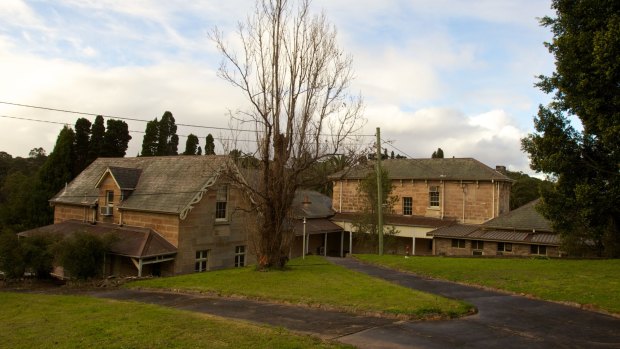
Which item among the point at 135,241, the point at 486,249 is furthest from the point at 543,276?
the point at 135,241

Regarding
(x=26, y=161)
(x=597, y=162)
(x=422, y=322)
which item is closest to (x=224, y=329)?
(x=422, y=322)

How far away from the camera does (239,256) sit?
95.7 feet

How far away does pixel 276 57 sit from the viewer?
56.2ft

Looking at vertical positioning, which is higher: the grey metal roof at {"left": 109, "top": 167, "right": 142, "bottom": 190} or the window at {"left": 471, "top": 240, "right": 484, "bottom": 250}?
the grey metal roof at {"left": 109, "top": 167, "right": 142, "bottom": 190}

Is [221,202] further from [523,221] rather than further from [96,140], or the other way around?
[96,140]

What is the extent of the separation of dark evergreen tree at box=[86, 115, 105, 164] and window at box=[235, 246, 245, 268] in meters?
22.4

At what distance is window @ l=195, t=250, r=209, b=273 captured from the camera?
86.2ft

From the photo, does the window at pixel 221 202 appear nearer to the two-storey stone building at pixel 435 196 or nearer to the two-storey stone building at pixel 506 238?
the two-storey stone building at pixel 435 196

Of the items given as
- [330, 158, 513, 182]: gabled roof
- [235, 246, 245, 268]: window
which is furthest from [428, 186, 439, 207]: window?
[235, 246, 245, 268]: window

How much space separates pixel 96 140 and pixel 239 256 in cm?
2387

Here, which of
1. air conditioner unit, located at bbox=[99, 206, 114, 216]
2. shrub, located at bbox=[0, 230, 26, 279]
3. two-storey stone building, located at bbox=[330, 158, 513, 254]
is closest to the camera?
shrub, located at bbox=[0, 230, 26, 279]

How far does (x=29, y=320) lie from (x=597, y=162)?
57.4ft

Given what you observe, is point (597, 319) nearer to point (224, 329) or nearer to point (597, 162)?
point (597, 162)

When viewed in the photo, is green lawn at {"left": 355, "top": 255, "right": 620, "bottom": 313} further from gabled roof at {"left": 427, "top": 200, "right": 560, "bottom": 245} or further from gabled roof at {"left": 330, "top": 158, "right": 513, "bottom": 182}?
gabled roof at {"left": 330, "top": 158, "right": 513, "bottom": 182}
